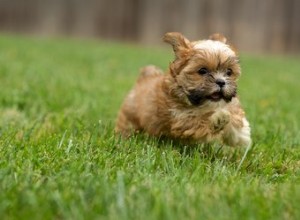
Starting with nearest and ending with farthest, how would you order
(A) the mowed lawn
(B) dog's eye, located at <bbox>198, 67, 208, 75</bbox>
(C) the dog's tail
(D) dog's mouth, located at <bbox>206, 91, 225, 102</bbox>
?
(A) the mowed lawn, (D) dog's mouth, located at <bbox>206, 91, 225, 102</bbox>, (B) dog's eye, located at <bbox>198, 67, 208, 75</bbox>, (C) the dog's tail

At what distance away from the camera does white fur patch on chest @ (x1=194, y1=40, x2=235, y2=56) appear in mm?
4316

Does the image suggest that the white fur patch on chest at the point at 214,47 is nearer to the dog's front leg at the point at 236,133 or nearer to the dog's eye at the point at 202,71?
the dog's eye at the point at 202,71

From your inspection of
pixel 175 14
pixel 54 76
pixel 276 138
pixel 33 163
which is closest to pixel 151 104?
pixel 276 138

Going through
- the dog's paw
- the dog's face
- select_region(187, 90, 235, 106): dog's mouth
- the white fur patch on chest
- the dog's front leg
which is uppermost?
the white fur patch on chest

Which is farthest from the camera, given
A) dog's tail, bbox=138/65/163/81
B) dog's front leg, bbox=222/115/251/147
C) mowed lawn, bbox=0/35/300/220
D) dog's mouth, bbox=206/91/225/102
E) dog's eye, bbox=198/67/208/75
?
dog's tail, bbox=138/65/163/81

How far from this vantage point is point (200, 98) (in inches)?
169

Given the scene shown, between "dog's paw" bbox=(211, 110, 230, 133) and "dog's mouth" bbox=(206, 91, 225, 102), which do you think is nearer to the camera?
"dog's mouth" bbox=(206, 91, 225, 102)

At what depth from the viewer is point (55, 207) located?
8.53 feet

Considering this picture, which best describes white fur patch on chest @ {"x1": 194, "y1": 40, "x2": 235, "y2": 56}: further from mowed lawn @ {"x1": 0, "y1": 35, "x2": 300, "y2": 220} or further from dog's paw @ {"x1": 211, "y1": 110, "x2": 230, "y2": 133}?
mowed lawn @ {"x1": 0, "y1": 35, "x2": 300, "y2": 220}

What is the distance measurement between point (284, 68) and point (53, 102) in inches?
321

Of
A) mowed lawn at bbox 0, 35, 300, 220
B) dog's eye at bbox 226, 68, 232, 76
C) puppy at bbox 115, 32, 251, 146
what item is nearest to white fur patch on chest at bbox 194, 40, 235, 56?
puppy at bbox 115, 32, 251, 146

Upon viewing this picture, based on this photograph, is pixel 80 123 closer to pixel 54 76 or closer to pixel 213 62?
pixel 213 62

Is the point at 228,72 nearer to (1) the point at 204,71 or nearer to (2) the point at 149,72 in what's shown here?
(1) the point at 204,71

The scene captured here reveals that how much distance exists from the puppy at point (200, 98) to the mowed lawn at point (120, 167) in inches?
4.5
